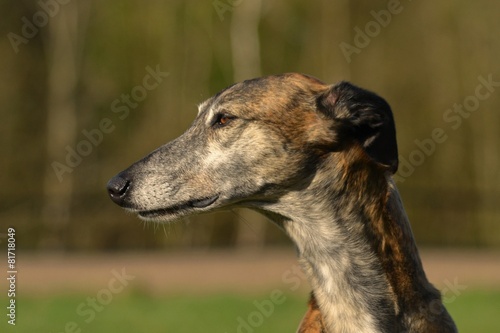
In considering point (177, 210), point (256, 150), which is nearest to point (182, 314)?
point (177, 210)

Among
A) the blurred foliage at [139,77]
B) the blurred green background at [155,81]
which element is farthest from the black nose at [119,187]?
the blurred foliage at [139,77]

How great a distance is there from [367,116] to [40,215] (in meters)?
17.4

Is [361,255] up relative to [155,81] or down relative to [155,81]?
up

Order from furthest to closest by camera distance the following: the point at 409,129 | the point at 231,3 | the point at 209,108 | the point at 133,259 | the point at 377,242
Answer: the point at 409,129, the point at 231,3, the point at 133,259, the point at 209,108, the point at 377,242

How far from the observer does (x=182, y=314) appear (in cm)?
1160

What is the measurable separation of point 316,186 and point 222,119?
59 cm

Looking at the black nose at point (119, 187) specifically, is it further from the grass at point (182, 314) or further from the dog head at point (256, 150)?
the grass at point (182, 314)

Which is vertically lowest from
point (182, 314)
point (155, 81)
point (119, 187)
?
point (182, 314)

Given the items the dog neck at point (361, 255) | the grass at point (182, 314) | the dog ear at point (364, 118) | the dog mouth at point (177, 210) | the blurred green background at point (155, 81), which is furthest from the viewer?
the blurred green background at point (155, 81)

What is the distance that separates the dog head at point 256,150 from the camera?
15.9ft

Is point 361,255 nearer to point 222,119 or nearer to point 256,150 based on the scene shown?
point 256,150

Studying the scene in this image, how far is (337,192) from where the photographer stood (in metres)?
4.78

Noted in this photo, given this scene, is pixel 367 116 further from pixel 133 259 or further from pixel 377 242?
pixel 133 259

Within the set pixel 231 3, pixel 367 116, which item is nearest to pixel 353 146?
pixel 367 116
